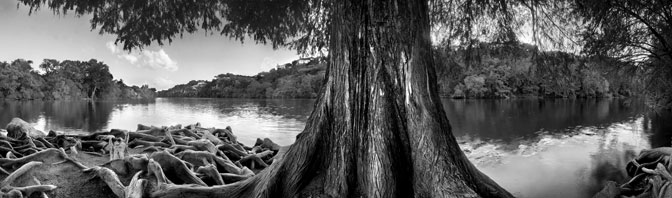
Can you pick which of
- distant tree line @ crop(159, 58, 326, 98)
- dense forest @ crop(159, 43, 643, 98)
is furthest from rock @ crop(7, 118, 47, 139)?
distant tree line @ crop(159, 58, 326, 98)

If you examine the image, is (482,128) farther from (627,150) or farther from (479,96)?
(479,96)

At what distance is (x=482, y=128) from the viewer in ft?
73.4

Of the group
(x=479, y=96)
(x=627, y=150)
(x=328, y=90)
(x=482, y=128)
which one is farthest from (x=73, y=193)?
(x=479, y=96)

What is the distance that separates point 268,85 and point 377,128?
106 metres

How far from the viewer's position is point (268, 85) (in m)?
108

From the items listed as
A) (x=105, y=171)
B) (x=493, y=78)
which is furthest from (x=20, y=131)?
(x=493, y=78)

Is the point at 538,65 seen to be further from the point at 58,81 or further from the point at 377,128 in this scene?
the point at 58,81

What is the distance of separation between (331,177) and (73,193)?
9.79 feet

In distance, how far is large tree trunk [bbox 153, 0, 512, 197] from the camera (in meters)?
3.41

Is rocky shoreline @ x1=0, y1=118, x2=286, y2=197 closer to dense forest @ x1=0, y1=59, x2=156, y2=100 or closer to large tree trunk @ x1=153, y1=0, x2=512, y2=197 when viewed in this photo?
large tree trunk @ x1=153, y1=0, x2=512, y2=197

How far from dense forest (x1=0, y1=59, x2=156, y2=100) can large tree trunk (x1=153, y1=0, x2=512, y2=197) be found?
7264 centimetres

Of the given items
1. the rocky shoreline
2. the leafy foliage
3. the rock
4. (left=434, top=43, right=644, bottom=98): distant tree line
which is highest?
the leafy foliage

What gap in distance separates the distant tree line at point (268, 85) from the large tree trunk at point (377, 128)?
63239 mm

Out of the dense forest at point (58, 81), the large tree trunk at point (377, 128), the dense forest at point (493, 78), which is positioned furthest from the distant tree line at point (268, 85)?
the large tree trunk at point (377, 128)
